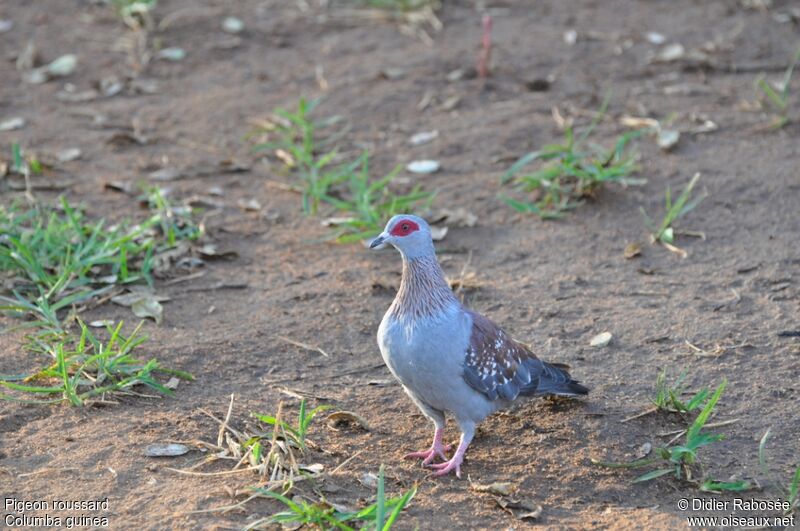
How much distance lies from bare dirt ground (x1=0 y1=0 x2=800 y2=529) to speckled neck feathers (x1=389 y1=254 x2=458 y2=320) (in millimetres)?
575

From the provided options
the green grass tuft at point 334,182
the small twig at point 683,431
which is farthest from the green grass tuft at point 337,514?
the green grass tuft at point 334,182

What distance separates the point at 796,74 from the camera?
743 centimetres

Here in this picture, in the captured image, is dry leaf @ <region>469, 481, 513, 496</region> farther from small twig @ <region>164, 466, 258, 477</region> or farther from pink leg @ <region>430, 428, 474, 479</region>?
small twig @ <region>164, 466, 258, 477</region>

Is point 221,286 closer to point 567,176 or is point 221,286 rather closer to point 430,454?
point 430,454

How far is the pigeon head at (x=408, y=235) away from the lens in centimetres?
411

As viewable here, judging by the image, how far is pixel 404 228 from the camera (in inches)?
162

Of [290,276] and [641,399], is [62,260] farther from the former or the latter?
[641,399]

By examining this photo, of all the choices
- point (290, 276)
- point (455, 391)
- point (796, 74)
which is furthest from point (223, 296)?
point (796, 74)

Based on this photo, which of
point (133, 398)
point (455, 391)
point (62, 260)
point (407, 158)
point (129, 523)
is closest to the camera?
point (129, 523)

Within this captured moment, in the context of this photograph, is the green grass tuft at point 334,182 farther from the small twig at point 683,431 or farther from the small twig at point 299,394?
the small twig at point 683,431

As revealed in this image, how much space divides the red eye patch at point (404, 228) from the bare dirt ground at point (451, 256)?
802 millimetres

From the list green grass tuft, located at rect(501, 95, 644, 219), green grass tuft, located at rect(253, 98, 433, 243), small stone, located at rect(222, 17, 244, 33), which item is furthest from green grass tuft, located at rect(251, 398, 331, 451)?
small stone, located at rect(222, 17, 244, 33)

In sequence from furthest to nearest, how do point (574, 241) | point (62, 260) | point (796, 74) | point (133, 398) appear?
point (796, 74) → point (574, 241) → point (62, 260) → point (133, 398)

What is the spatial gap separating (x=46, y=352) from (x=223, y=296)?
1.03m
